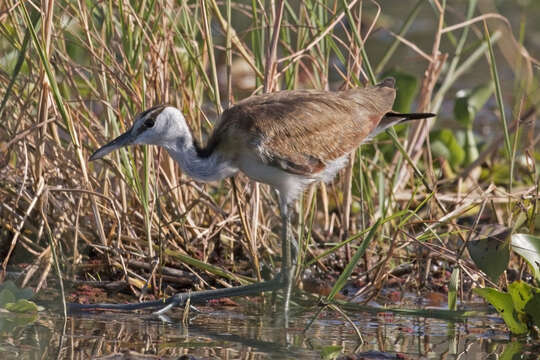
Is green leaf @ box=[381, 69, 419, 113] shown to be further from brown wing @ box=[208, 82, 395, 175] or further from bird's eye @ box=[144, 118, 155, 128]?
bird's eye @ box=[144, 118, 155, 128]

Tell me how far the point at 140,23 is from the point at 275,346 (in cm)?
159

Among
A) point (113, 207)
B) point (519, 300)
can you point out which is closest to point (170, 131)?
point (113, 207)

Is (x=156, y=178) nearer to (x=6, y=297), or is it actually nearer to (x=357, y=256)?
(x=6, y=297)

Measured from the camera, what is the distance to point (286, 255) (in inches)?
168

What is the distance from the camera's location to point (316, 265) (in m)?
4.86

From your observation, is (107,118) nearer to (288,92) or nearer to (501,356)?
(288,92)

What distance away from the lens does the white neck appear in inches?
161

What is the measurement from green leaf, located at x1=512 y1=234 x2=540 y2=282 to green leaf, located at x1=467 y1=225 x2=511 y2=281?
→ 0.05 metres

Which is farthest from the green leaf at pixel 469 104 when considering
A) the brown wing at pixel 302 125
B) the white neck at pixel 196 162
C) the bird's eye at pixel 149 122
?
the bird's eye at pixel 149 122

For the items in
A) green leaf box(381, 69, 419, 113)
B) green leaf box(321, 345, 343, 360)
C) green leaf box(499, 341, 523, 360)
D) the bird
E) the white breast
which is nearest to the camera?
green leaf box(321, 345, 343, 360)

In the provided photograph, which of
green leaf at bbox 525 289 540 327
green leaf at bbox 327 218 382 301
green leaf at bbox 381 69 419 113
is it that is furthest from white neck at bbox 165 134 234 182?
green leaf at bbox 381 69 419 113

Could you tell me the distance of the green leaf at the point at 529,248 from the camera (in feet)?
12.7

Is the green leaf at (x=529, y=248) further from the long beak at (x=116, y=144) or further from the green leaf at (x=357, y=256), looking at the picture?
the long beak at (x=116, y=144)

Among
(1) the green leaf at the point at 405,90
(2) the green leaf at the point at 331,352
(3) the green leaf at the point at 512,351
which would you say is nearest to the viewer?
(2) the green leaf at the point at 331,352
